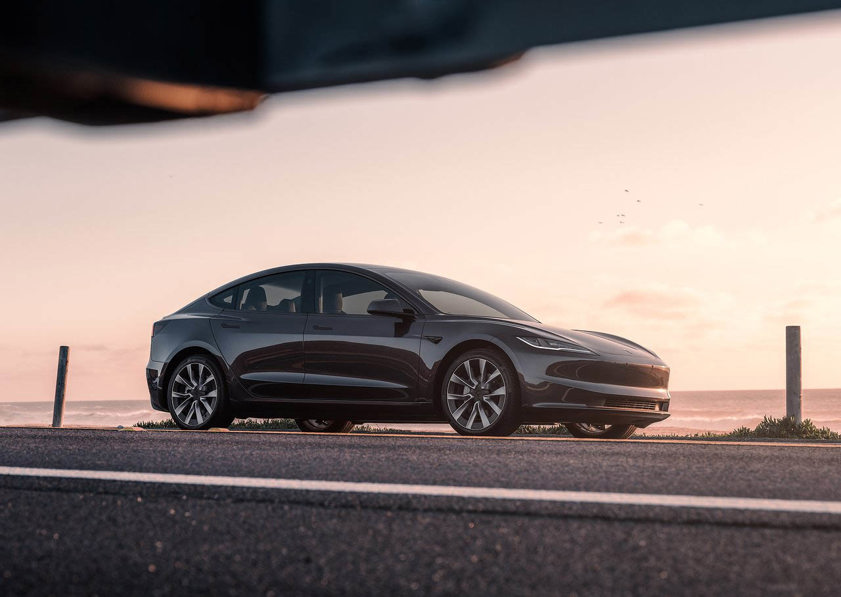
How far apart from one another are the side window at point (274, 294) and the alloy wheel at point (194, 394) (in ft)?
2.41

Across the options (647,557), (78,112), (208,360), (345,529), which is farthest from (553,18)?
(208,360)

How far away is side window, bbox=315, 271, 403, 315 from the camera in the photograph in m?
9.45

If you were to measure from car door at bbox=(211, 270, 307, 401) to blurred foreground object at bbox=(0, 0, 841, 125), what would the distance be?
7681 mm

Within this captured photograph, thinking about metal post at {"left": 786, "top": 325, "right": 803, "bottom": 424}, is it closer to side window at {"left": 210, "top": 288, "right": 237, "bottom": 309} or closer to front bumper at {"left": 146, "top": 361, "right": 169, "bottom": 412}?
side window at {"left": 210, "top": 288, "right": 237, "bottom": 309}

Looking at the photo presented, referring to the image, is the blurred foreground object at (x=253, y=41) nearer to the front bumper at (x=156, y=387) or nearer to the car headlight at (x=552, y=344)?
the car headlight at (x=552, y=344)

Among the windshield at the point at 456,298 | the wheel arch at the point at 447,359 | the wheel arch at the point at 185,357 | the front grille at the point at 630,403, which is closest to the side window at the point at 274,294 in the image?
the wheel arch at the point at 185,357

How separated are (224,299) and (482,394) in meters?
3.12

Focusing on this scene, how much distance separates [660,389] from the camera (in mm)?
9117

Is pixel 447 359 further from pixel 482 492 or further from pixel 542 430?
pixel 542 430

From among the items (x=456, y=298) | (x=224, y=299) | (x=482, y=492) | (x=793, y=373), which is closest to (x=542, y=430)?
(x=793, y=373)

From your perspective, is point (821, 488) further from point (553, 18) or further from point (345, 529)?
point (553, 18)

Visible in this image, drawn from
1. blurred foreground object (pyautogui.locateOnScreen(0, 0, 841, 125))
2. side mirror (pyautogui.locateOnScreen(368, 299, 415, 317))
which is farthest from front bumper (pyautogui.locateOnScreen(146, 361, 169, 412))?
blurred foreground object (pyautogui.locateOnScreen(0, 0, 841, 125))

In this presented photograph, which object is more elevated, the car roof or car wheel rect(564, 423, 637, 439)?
the car roof

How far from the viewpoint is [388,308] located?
8.89 m
